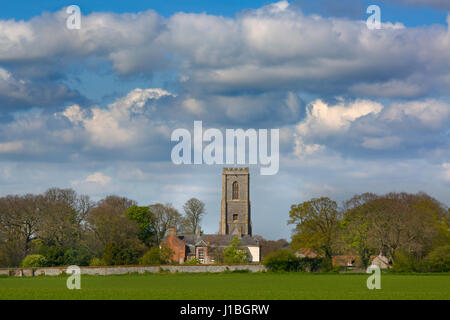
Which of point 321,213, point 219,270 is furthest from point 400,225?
point 219,270

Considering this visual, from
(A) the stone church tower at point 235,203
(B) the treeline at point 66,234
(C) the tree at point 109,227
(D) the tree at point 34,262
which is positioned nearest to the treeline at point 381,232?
(B) the treeline at point 66,234

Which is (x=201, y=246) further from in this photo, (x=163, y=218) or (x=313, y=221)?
(x=313, y=221)

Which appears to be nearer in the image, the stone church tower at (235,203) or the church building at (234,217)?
the church building at (234,217)

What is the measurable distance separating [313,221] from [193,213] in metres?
53.1

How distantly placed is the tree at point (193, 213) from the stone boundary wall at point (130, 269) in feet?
164

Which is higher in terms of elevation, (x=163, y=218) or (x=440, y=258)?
(x=163, y=218)

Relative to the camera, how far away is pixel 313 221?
78438 mm

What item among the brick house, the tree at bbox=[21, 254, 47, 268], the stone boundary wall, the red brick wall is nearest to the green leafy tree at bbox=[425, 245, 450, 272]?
the stone boundary wall

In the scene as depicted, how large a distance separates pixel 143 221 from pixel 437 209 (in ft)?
152

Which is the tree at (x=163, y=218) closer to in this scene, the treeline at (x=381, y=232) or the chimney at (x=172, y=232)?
the chimney at (x=172, y=232)

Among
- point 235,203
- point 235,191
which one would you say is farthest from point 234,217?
point 235,191

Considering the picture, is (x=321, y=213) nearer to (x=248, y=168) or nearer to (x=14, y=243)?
(x=14, y=243)

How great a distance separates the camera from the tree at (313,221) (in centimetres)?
7762

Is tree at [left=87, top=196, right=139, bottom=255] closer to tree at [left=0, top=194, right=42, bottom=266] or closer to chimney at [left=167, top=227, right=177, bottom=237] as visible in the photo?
tree at [left=0, top=194, right=42, bottom=266]
